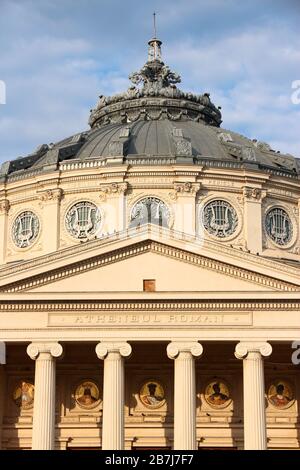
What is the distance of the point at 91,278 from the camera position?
1905 inches

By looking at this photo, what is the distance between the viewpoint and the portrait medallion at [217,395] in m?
51.0

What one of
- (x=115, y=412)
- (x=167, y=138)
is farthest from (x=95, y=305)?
(x=167, y=138)

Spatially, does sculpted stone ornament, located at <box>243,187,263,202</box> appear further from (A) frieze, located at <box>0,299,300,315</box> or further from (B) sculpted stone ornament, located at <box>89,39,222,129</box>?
(A) frieze, located at <box>0,299,300,315</box>

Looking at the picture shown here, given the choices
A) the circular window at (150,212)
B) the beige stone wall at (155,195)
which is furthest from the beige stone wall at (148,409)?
the circular window at (150,212)

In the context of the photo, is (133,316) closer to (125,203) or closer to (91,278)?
(91,278)

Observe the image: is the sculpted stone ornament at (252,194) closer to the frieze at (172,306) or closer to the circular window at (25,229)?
the circular window at (25,229)

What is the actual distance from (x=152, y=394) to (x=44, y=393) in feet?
19.3

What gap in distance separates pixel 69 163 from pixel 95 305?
1633cm

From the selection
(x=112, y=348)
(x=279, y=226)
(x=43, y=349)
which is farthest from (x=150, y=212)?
(x=43, y=349)

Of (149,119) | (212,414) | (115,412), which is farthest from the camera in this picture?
(149,119)

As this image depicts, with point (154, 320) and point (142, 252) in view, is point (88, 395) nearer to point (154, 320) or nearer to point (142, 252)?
point (154, 320)

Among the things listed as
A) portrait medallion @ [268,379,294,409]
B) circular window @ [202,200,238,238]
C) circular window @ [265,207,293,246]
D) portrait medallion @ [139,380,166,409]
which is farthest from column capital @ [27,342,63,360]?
circular window @ [265,207,293,246]

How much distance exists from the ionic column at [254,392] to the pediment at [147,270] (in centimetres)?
245

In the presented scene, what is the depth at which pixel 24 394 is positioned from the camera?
5131cm
